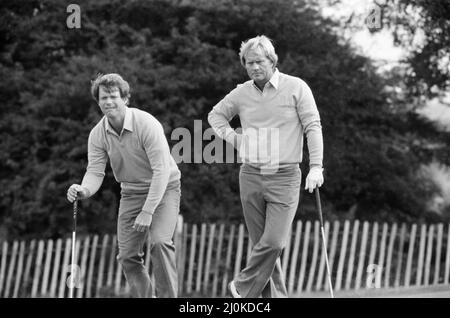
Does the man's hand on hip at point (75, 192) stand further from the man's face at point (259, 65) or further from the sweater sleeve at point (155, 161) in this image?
the man's face at point (259, 65)

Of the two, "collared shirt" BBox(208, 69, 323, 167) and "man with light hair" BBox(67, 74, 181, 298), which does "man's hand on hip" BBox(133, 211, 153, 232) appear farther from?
"collared shirt" BBox(208, 69, 323, 167)

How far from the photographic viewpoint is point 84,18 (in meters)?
11.9

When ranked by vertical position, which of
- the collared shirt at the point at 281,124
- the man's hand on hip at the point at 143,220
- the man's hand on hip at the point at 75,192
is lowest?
the man's hand on hip at the point at 143,220

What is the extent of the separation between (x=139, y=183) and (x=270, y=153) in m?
0.95

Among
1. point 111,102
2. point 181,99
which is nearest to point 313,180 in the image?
point 111,102

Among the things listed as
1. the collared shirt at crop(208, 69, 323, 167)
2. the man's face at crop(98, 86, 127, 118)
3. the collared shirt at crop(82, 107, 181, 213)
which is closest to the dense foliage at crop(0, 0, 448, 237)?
the collared shirt at crop(82, 107, 181, 213)

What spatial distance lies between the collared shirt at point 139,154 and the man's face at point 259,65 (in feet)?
2.48

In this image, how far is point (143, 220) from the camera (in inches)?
214

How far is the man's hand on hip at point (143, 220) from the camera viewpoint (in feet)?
17.8

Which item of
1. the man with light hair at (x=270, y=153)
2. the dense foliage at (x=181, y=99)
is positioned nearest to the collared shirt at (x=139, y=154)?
the man with light hair at (x=270, y=153)

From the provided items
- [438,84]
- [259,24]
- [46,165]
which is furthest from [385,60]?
[46,165]

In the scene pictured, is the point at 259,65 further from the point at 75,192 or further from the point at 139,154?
the point at 75,192

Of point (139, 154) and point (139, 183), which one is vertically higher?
point (139, 154)
